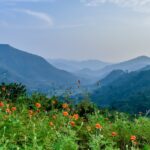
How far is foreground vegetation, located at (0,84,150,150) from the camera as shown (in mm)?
7152

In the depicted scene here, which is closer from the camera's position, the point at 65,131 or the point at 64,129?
the point at 65,131

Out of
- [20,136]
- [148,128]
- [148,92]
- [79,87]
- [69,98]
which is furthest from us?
[148,92]

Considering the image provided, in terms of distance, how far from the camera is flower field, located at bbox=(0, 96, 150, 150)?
7.12 metres

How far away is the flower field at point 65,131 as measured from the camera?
7.12 metres

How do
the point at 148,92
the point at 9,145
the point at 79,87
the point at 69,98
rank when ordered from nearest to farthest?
the point at 9,145 → the point at 79,87 → the point at 69,98 → the point at 148,92

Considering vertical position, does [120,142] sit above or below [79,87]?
below

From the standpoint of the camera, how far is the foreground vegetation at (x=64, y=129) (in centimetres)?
715

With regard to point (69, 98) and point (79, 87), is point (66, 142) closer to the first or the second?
point (79, 87)

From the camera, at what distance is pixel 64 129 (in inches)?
323

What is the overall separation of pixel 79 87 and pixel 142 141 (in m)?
5.11

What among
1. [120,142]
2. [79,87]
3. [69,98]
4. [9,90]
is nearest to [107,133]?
[120,142]

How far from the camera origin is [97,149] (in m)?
7.06

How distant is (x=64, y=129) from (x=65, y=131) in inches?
5.9

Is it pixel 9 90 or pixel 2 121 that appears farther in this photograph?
pixel 9 90
